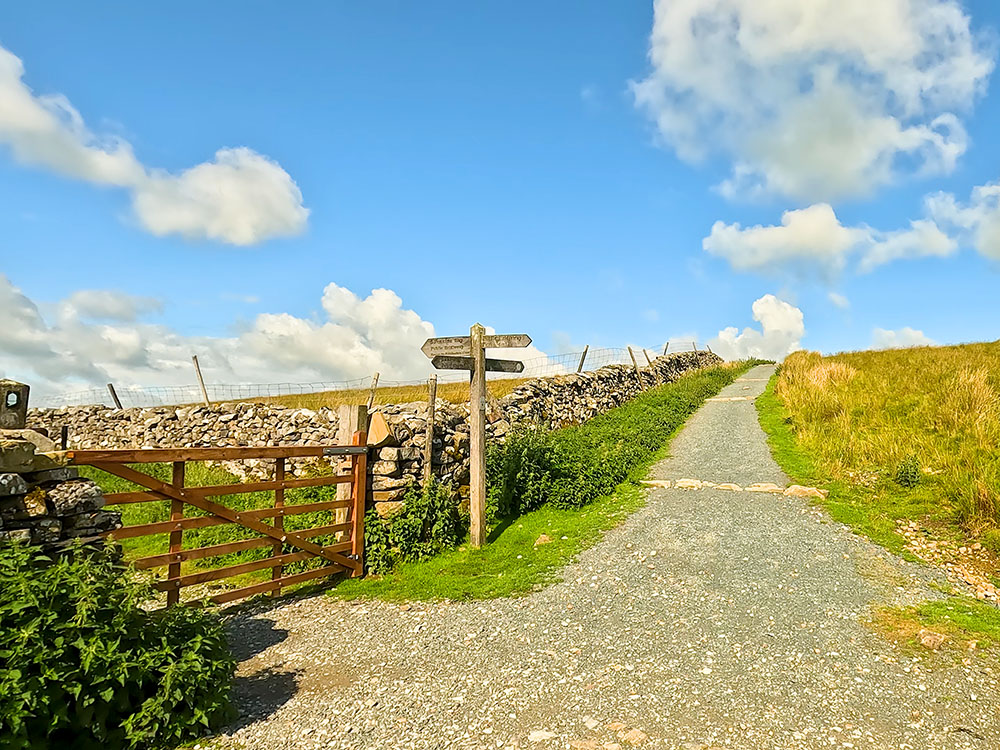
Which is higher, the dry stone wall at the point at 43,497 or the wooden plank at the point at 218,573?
the dry stone wall at the point at 43,497

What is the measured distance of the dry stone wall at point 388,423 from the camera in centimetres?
1015

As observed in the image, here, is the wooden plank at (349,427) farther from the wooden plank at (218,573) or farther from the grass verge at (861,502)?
the grass verge at (861,502)

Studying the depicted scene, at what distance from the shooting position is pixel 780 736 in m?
4.76

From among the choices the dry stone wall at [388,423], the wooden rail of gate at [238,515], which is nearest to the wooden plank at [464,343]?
the dry stone wall at [388,423]

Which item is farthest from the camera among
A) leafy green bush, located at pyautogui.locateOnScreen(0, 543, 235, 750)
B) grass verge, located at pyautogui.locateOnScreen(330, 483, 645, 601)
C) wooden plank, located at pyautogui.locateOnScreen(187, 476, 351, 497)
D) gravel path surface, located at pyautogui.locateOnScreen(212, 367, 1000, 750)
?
grass verge, located at pyautogui.locateOnScreen(330, 483, 645, 601)

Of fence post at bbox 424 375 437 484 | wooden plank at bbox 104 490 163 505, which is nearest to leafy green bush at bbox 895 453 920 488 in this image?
fence post at bbox 424 375 437 484

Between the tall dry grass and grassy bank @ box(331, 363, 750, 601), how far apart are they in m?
4.27

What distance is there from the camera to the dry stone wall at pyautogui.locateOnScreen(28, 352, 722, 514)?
10.1m

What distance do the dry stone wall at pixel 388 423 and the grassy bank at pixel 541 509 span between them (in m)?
1.07

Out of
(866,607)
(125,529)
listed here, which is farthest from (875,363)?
(125,529)

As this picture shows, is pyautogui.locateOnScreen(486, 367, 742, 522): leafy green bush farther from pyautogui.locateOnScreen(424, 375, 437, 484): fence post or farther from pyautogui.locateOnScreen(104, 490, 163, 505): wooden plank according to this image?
pyautogui.locateOnScreen(104, 490, 163, 505): wooden plank

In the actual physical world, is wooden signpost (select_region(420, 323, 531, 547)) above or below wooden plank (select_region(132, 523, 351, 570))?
above

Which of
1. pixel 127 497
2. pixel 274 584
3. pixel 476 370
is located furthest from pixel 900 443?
pixel 127 497

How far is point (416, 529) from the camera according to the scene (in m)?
9.62
